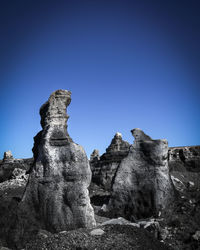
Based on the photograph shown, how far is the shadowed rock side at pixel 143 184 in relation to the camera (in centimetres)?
959

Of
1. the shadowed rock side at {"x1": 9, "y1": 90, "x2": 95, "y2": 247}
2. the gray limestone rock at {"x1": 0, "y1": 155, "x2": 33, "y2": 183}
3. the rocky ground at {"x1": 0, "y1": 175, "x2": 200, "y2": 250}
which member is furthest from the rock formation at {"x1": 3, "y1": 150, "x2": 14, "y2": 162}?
the shadowed rock side at {"x1": 9, "y1": 90, "x2": 95, "y2": 247}

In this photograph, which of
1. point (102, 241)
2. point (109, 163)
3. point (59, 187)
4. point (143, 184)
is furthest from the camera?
point (109, 163)

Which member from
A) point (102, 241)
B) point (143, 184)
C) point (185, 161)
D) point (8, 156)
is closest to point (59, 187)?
point (102, 241)

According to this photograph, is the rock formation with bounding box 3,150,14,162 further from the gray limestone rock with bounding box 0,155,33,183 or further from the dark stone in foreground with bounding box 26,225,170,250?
the dark stone in foreground with bounding box 26,225,170,250

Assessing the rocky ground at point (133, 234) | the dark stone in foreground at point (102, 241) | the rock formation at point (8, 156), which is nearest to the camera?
the dark stone in foreground at point (102, 241)

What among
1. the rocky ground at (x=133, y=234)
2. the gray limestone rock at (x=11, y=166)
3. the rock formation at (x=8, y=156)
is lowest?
the rocky ground at (x=133, y=234)

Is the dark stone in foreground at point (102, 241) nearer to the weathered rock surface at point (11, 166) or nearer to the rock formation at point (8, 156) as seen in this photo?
the weathered rock surface at point (11, 166)

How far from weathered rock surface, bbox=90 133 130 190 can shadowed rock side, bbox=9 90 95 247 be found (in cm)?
1013

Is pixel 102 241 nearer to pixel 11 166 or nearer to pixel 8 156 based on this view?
pixel 11 166

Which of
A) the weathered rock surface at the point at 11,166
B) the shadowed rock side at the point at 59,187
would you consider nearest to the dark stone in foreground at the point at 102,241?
the shadowed rock side at the point at 59,187

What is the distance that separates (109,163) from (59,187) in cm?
1211

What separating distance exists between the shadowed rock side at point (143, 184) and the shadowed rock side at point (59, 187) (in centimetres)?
248

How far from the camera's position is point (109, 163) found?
19578mm

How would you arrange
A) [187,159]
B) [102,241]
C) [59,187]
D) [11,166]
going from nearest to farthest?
1. [102,241]
2. [59,187]
3. [187,159]
4. [11,166]
